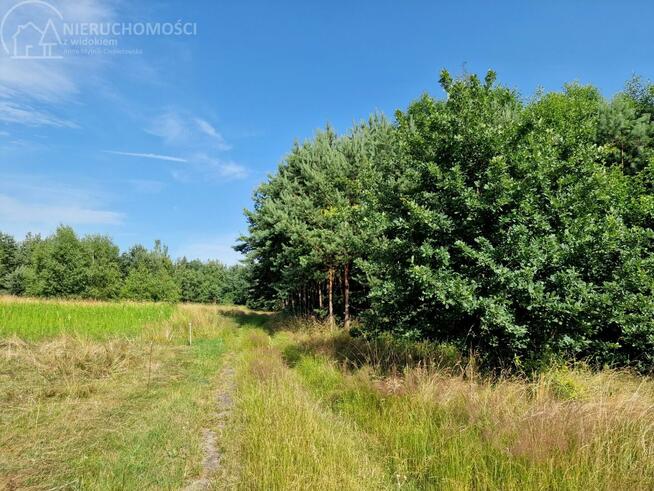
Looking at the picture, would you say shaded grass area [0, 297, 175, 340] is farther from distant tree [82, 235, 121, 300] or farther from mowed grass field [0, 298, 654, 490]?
distant tree [82, 235, 121, 300]

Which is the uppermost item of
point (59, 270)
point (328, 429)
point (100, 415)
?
point (59, 270)

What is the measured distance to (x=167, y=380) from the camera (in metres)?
8.26

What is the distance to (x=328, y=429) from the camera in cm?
470

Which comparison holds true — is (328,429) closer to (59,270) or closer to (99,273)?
(59,270)

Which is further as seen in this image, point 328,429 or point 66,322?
point 66,322

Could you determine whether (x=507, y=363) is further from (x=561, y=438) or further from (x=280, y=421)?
(x=280, y=421)

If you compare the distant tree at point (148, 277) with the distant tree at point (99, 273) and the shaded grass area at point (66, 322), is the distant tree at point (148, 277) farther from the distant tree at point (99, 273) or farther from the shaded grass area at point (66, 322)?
the shaded grass area at point (66, 322)

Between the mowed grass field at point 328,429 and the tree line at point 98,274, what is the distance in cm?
2976

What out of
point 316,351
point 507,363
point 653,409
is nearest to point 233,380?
point 316,351

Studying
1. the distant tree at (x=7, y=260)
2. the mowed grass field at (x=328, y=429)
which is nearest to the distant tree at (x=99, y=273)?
the distant tree at (x=7, y=260)

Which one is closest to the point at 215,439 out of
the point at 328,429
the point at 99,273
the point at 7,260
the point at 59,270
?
the point at 328,429

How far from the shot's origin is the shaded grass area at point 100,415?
12.4ft

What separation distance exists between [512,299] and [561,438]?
2.49 meters

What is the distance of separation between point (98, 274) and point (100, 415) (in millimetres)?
53610
